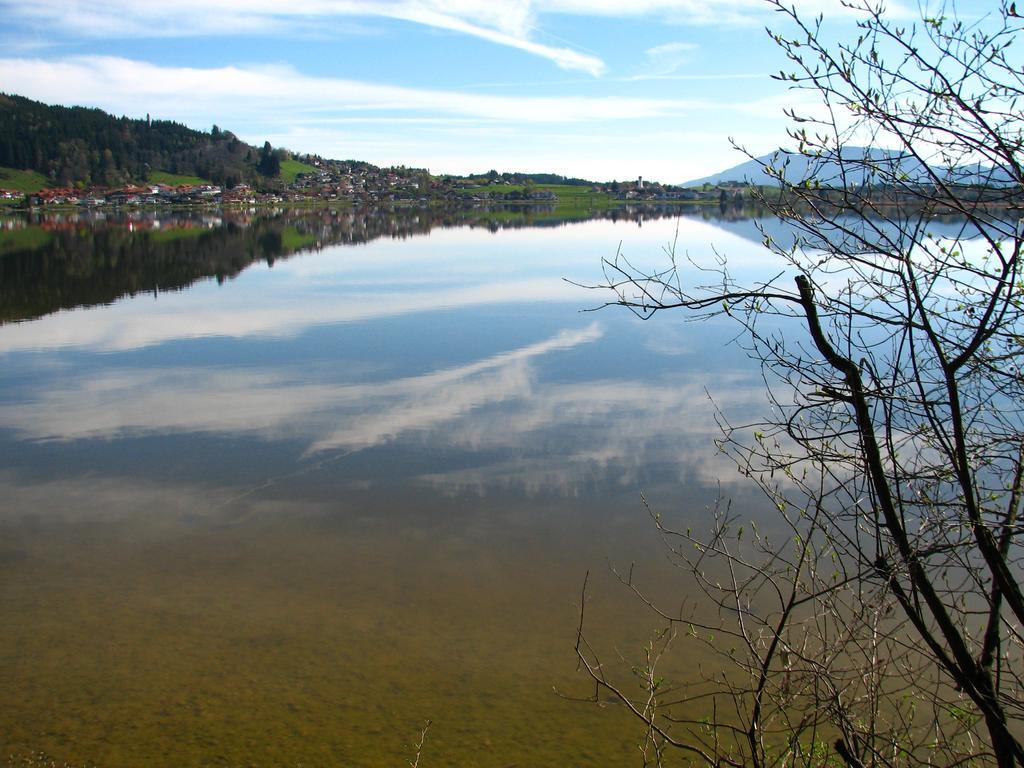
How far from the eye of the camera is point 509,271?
4084 centimetres

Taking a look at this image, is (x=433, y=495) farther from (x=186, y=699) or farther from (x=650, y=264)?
(x=650, y=264)

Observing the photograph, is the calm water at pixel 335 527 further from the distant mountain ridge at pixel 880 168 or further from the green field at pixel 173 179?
the green field at pixel 173 179

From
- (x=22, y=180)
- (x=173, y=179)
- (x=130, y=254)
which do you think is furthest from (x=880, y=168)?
(x=173, y=179)

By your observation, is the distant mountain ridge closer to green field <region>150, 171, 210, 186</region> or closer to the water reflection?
the water reflection

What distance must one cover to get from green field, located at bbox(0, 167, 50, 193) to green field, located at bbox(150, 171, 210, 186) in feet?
73.4

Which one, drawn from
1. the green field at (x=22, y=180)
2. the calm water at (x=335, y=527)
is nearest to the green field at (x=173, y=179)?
the green field at (x=22, y=180)

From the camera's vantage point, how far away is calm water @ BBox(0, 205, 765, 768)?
7465 millimetres

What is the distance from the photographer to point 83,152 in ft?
556

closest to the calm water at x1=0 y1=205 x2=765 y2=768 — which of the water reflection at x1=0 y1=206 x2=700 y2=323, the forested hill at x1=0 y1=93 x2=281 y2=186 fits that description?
the water reflection at x1=0 y1=206 x2=700 y2=323

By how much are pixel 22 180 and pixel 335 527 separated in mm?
175107

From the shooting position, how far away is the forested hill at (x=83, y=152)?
163750mm

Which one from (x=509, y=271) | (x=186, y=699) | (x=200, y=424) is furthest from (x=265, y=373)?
(x=509, y=271)

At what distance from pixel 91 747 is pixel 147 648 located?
1.55 meters

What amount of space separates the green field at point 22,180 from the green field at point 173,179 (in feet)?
73.4
